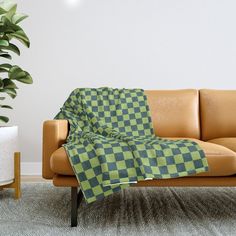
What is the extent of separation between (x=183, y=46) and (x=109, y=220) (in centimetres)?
185

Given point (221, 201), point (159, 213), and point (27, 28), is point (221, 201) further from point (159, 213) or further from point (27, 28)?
point (27, 28)

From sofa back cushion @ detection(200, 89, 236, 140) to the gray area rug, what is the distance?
0.41m

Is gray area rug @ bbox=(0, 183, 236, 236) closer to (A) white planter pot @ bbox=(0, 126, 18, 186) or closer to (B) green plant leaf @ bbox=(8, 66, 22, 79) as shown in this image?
(A) white planter pot @ bbox=(0, 126, 18, 186)

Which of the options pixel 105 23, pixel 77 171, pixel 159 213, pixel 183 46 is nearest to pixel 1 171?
pixel 77 171

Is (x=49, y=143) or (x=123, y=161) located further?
(x=49, y=143)

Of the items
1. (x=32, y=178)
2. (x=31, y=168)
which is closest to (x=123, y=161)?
(x=32, y=178)

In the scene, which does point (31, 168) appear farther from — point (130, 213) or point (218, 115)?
point (218, 115)

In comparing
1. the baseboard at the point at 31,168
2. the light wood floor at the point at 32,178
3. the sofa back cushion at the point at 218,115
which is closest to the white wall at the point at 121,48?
the baseboard at the point at 31,168

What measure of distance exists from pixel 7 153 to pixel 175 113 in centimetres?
113

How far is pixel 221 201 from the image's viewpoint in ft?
6.62

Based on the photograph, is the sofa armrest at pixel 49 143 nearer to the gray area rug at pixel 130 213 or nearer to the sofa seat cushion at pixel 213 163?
the sofa seat cushion at pixel 213 163

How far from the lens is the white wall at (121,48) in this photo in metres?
2.95

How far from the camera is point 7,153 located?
2.10 m

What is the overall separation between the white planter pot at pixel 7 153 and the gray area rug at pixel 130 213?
14cm
